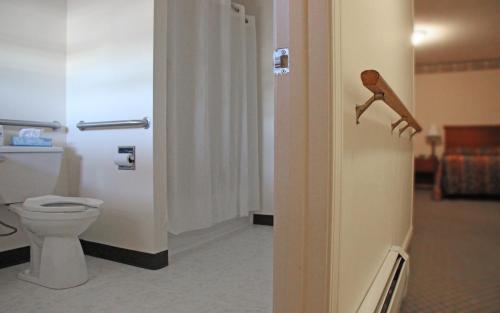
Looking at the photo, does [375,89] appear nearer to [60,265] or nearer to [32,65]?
[60,265]

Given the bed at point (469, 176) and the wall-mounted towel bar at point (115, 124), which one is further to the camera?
the bed at point (469, 176)

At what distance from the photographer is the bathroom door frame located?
0.76m

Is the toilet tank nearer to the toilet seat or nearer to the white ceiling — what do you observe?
the toilet seat

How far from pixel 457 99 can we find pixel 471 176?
2001 mm

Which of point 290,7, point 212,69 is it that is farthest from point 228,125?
point 290,7

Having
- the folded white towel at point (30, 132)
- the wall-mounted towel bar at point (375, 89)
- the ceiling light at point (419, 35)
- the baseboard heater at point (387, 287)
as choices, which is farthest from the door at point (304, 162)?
the ceiling light at point (419, 35)

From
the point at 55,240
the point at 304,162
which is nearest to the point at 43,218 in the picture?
the point at 55,240

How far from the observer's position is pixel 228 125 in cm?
280

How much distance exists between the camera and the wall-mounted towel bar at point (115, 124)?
2068 mm

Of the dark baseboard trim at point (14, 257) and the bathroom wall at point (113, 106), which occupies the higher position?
the bathroom wall at point (113, 106)

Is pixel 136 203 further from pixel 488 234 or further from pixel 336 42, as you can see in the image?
pixel 488 234

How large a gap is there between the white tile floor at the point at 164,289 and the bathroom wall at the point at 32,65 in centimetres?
57

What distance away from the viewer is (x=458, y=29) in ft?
15.8

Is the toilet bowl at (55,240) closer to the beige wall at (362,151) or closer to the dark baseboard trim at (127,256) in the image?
the dark baseboard trim at (127,256)
